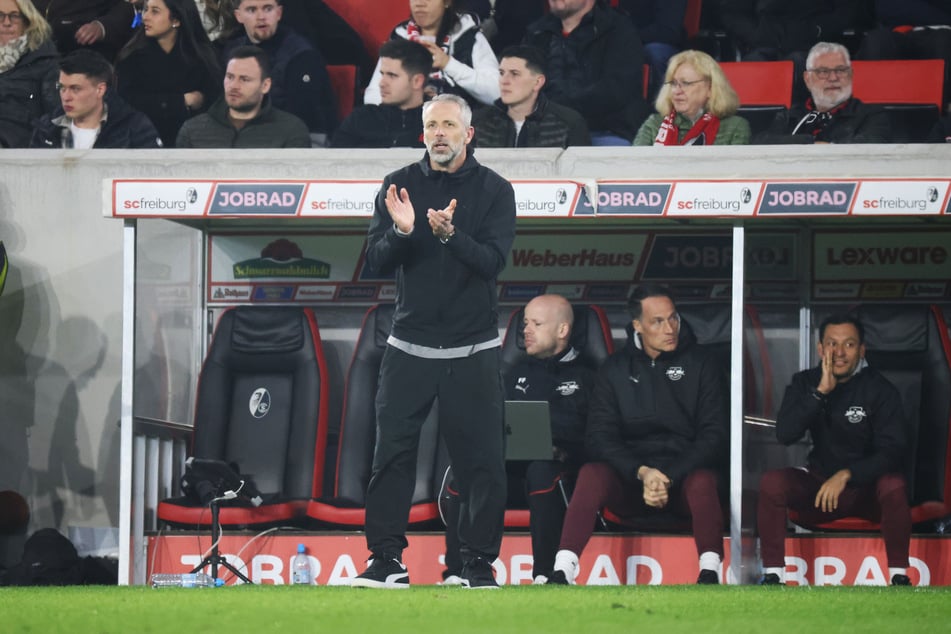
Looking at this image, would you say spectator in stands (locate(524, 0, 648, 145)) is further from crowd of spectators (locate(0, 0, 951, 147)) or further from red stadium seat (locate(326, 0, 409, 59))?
red stadium seat (locate(326, 0, 409, 59))

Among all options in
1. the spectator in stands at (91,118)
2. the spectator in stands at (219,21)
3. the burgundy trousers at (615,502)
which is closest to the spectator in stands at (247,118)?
the spectator in stands at (91,118)

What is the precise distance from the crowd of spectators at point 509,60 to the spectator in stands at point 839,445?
5.32 feet

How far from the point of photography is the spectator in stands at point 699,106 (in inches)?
364

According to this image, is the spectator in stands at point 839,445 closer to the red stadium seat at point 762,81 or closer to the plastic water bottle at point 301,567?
the plastic water bottle at point 301,567

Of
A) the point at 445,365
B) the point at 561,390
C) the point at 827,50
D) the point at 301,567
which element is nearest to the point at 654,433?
the point at 561,390

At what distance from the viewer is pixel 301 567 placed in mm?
8352

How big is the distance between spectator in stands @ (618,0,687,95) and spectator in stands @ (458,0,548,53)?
587 mm

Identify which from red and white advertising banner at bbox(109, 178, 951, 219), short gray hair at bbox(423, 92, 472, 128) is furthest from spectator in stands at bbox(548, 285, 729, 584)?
short gray hair at bbox(423, 92, 472, 128)

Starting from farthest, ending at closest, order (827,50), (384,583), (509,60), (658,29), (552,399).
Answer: (658,29) < (509,60) < (827,50) < (552,399) < (384,583)

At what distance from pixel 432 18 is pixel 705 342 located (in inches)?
114

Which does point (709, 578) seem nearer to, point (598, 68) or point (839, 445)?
point (839, 445)

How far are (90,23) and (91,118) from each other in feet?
4.25

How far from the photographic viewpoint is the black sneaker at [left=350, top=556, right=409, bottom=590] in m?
6.37

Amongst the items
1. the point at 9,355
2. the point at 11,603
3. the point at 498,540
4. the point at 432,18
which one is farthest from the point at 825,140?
the point at 11,603
